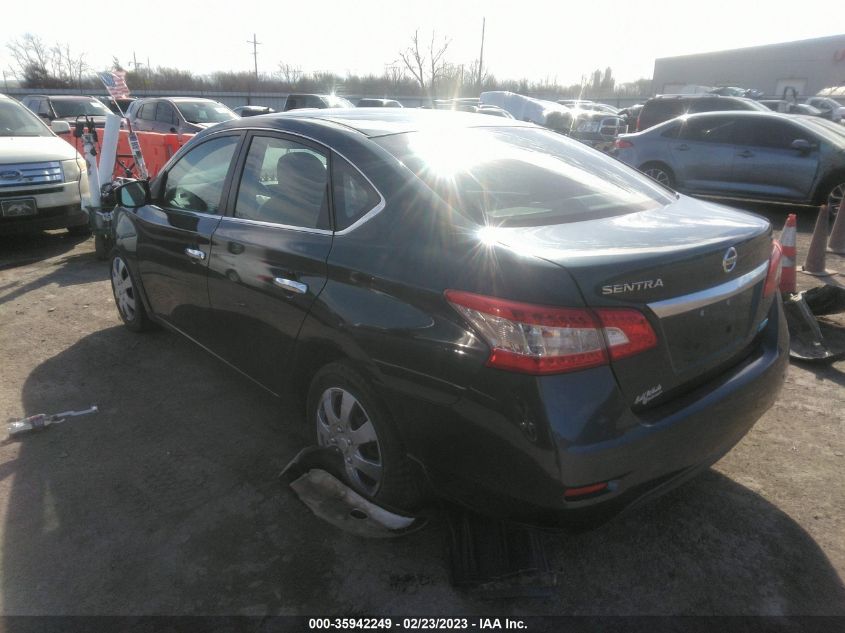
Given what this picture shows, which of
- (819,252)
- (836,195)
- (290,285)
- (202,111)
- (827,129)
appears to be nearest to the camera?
(290,285)

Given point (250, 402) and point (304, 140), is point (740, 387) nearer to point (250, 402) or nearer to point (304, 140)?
point (304, 140)

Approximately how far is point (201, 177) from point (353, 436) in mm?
2034

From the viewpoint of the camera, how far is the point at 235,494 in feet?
9.52

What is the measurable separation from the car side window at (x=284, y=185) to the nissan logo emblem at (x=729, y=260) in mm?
1568

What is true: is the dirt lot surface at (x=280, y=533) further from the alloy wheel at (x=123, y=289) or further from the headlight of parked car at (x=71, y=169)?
the headlight of parked car at (x=71, y=169)

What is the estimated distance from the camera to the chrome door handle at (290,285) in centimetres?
267

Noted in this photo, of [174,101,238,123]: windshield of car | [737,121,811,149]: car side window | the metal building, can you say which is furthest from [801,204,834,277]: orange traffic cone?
the metal building

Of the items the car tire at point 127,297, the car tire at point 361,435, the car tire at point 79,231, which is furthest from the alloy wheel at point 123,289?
the car tire at point 79,231

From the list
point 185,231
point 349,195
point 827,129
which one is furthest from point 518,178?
point 827,129

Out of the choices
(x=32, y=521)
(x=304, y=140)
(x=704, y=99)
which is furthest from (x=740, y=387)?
(x=704, y=99)

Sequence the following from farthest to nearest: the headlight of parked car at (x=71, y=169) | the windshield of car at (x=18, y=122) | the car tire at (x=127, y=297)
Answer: the windshield of car at (x=18, y=122), the headlight of parked car at (x=71, y=169), the car tire at (x=127, y=297)

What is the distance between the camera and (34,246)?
25.9ft

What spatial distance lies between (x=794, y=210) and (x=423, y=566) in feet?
33.2

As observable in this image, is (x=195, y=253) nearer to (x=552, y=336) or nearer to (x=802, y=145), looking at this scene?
(x=552, y=336)
